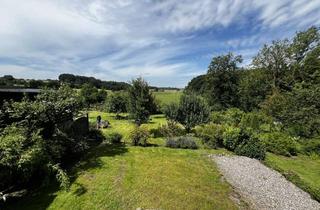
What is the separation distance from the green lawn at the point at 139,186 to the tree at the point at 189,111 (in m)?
6.18

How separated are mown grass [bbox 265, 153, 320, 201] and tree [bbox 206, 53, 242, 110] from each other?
2161 cm

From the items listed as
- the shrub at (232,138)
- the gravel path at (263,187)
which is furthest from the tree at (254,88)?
the gravel path at (263,187)

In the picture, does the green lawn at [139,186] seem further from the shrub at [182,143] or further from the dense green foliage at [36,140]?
the shrub at [182,143]

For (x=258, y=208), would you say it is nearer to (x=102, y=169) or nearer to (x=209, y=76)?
(x=102, y=169)

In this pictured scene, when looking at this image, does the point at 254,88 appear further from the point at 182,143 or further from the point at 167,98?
the point at 182,143

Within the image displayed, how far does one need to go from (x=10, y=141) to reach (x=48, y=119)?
343cm

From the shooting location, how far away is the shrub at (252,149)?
12250mm

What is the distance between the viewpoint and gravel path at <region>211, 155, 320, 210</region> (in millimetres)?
7286

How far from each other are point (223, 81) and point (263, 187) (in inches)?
1140

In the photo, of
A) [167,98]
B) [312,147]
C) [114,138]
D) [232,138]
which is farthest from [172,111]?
[167,98]

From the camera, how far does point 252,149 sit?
41.1 ft

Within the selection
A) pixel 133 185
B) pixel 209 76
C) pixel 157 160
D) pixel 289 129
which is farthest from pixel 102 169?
pixel 209 76

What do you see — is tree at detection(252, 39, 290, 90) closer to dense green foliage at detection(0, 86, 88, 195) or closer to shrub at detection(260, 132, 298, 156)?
shrub at detection(260, 132, 298, 156)

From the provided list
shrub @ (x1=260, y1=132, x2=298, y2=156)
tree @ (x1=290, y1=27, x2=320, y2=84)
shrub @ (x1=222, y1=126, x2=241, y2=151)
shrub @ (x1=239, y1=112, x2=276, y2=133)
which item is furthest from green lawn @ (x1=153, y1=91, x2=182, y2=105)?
tree @ (x1=290, y1=27, x2=320, y2=84)
